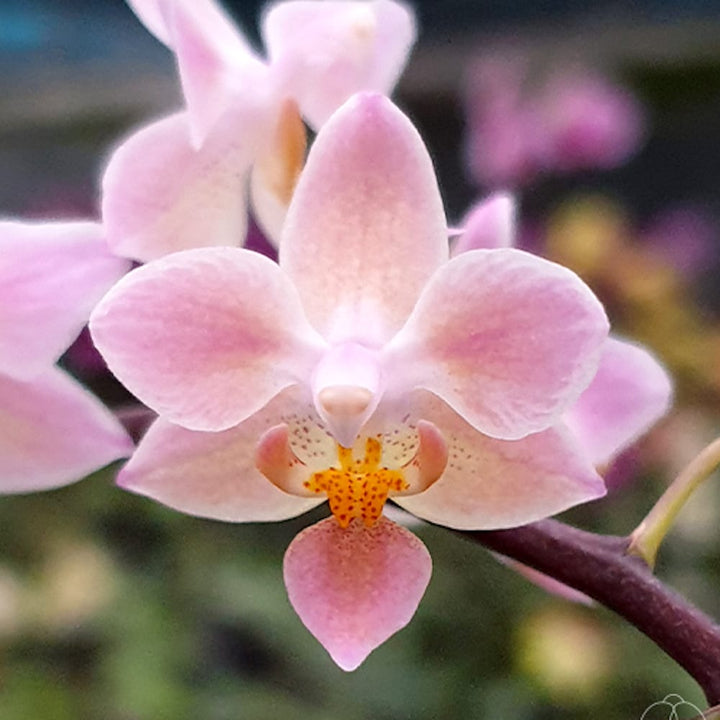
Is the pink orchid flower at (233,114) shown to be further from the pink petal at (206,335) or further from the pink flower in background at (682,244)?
the pink flower in background at (682,244)

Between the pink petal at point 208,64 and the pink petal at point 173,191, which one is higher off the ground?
the pink petal at point 208,64

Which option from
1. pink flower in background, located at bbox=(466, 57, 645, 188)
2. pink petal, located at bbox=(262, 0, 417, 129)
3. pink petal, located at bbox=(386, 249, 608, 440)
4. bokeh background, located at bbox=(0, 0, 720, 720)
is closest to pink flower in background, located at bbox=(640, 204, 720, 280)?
bokeh background, located at bbox=(0, 0, 720, 720)

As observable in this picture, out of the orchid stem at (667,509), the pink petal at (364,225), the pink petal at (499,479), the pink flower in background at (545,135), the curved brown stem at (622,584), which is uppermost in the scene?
the pink petal at (364,225)

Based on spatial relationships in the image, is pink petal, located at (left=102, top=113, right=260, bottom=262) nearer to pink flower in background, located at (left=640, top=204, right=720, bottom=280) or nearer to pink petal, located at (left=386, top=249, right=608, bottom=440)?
pink petal, located at (left=386, top=249, right=608, bottom=440)

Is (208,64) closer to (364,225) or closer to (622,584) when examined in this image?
(364,225)

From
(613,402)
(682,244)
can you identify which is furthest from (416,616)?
A: (613,402)

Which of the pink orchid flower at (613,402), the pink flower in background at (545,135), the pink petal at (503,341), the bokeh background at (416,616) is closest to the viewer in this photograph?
the pink petal at (503,341)

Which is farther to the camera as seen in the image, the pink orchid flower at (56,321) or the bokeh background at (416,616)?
the bokeh background at (416,616)

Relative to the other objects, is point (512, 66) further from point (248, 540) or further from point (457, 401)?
point (457, 401)

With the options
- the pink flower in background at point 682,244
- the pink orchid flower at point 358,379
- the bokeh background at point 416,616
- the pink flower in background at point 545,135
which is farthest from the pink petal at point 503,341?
the pink flower in background at point 545,135
